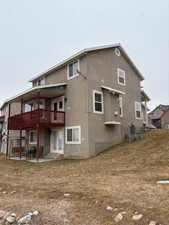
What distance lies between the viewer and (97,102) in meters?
14.8

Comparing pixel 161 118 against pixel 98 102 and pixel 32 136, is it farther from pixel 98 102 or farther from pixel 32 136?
pixel 32 136

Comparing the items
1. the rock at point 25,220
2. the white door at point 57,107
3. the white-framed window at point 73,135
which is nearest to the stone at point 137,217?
the rock at point 25,220

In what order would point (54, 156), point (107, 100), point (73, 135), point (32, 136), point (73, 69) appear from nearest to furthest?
point (73, 135) < point (107, 100) < point (73, 69) < point (54, 156) < point (32, 136)

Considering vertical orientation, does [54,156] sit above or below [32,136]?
below

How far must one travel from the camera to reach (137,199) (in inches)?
184

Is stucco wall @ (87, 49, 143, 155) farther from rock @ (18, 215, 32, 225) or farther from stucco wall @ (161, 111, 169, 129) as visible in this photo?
stucco wall @ (161, 111, 169, 129)

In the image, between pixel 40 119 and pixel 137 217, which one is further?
pixel 40 119

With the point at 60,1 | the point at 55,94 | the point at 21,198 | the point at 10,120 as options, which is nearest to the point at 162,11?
the point at 60,1

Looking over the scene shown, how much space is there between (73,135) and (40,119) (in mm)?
2895

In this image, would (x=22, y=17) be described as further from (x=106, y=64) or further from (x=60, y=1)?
(x=106, y=64)

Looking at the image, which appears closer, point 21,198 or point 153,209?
point 153,209

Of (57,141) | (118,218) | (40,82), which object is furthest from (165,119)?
(118,218)

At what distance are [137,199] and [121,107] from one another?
12.8 m

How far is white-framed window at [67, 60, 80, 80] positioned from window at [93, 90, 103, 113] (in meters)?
2.30
